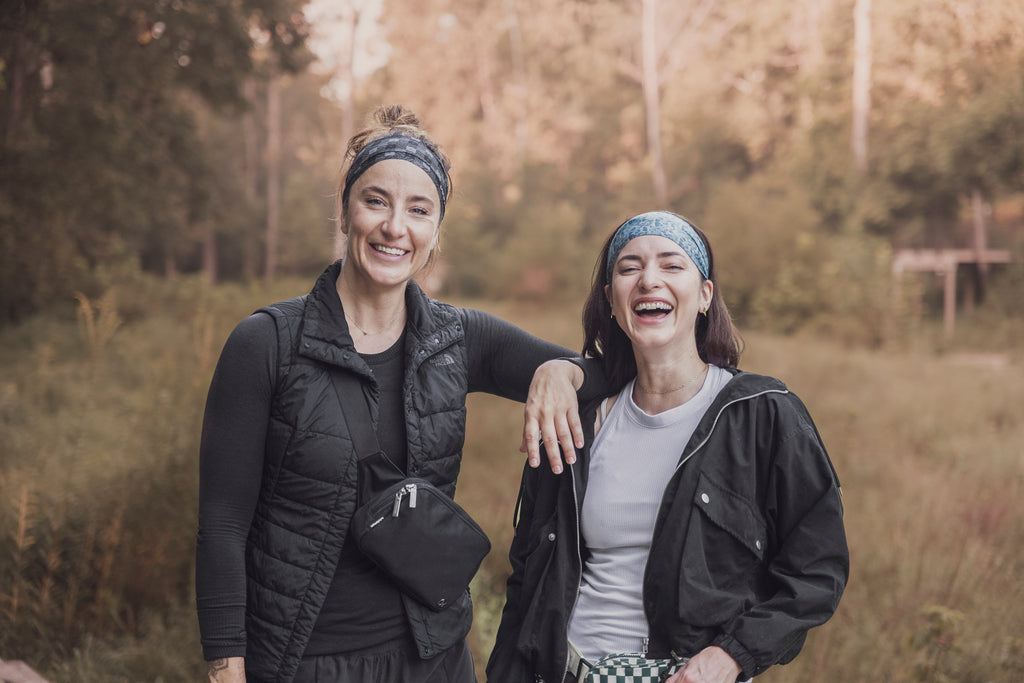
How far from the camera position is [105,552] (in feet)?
13.8

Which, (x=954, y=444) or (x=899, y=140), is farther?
(x=899, y=140)

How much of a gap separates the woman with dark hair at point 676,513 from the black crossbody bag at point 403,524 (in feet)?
0.96

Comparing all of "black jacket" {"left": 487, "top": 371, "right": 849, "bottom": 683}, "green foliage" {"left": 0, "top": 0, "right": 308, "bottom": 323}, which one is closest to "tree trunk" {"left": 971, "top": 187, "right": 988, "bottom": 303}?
"green foliage" {"left": 0, "top": 0, "right": 308, "bottom": 323}

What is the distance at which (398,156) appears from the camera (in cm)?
209

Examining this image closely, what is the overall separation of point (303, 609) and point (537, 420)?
2.42 ft

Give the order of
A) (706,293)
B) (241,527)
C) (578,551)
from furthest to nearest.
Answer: (706,293) → (578,551) → (241,527)

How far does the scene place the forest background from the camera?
4414 mm

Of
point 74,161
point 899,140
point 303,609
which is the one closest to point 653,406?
point 303,609

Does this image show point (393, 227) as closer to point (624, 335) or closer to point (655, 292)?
point (655, 292)

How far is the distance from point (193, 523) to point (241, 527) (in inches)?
107

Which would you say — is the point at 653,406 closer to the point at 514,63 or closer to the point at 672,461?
the point at 672,461

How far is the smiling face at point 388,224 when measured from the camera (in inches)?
80.7

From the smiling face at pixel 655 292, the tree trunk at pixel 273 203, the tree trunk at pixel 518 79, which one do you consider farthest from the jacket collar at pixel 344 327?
the tree trunk at pixel 518 79

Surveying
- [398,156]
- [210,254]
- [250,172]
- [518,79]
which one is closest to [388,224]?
[398,156]
